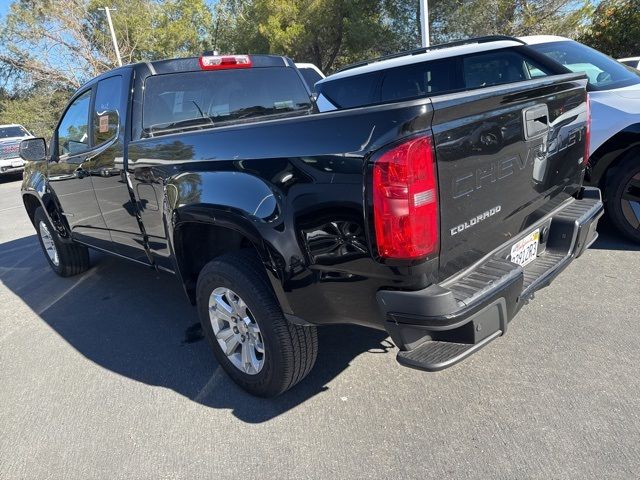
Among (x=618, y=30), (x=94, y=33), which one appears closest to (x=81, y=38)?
(x=94, y=33)

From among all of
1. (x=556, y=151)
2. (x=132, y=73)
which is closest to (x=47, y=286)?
(x=132, y=73)

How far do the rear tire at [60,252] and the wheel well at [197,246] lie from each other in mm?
2543

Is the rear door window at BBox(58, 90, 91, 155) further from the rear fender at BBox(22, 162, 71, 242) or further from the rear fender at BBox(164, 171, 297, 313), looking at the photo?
the rear fender at BBox(164, 171, 297, 313)

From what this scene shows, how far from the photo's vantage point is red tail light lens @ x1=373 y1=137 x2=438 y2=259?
1835 millimetres

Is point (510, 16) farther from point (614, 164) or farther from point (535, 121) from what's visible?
point (535, 121)

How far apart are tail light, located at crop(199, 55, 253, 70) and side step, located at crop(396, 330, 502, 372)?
2.71 metres

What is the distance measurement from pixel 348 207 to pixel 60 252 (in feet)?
14.2

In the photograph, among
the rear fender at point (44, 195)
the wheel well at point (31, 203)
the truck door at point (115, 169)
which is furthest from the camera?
the wheel well at point (31, 203)

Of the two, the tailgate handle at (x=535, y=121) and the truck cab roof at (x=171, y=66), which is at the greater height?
the truck cab roof at (x=171, y=66)

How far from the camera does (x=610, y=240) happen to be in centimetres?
458

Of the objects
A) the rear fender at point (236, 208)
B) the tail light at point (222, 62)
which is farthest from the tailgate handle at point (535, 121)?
the tail light at point (222, 62)

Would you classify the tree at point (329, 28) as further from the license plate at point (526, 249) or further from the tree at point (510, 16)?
the license plate at point (526, 249)

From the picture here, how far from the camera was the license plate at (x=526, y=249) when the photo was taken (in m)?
2.48

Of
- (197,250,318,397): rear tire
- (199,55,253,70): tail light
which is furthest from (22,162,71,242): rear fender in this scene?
(197,250,318,397): rear tire
